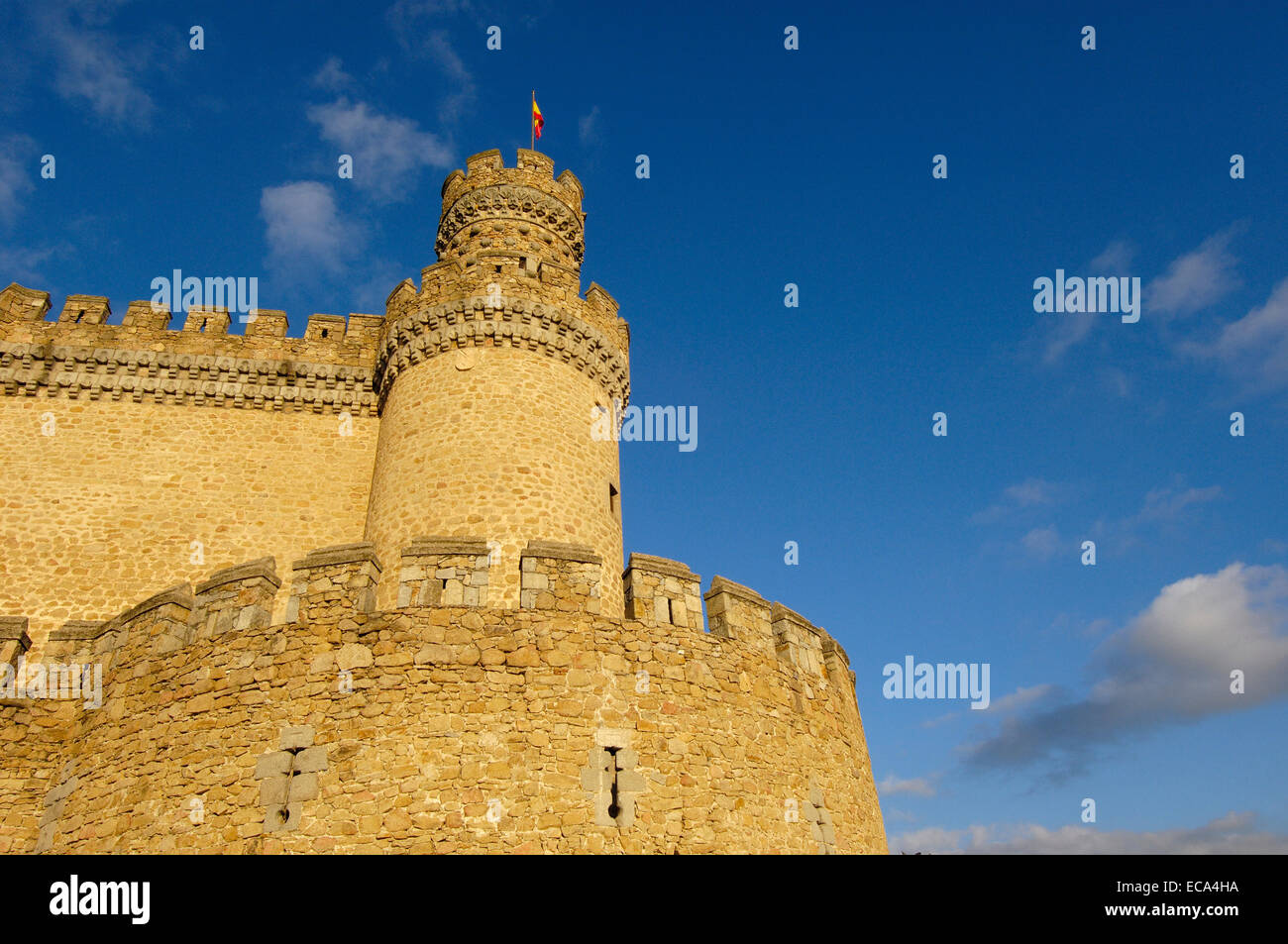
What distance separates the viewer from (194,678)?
789cm

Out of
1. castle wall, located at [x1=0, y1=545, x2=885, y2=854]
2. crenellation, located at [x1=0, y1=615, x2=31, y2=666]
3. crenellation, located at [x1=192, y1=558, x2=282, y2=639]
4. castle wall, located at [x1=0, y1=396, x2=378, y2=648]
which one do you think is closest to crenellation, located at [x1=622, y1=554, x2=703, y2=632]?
castle wall, located at [x1=0, y1=545, x2=885, y2=854]

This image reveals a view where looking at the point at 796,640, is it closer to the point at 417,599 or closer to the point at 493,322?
the point at 417,599

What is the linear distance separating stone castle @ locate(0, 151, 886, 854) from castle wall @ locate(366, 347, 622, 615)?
48mm

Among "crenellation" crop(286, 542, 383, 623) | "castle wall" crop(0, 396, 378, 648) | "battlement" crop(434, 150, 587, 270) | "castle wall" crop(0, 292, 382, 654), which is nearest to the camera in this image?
"crenellation" crop(286, 542, 383, 623)

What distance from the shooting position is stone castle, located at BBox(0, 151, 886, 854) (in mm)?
7098

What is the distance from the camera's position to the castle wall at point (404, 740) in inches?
273

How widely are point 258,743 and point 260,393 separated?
10.2 metres

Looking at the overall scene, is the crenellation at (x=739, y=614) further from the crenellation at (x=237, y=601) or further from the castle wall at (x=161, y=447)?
the castle wall at (x=161, y=447)

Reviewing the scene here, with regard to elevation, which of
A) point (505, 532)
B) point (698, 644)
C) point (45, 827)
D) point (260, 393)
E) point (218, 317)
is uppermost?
point (218, 317)

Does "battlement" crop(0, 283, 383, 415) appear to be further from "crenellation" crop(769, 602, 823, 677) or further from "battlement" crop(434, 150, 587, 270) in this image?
"crenellation" crop(769, 602, 823, 677)

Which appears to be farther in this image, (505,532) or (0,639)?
(505,532)

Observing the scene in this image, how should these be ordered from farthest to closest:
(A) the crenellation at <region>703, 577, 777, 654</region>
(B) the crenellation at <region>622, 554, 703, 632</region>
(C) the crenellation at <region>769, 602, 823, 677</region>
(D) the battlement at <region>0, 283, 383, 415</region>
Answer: (D) the battlement at <region>0, 283, 383, 415</region>, (C) the crenellation at <region>769, 602, 823, 677</region>, (A) the crenellation at <region>703, 577, 777, 654</region>, (B) the crenellation at <region>622, 554, 703, 632</region>

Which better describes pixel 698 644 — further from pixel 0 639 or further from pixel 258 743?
pixel 0 639
